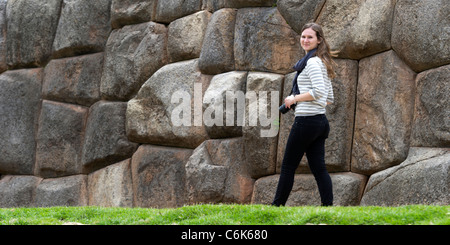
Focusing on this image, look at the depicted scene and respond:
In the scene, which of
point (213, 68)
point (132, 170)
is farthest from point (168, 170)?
point (213, 68)

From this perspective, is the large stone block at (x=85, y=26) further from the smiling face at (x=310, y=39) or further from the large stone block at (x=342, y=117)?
the smiling face at (x=310, y=39)

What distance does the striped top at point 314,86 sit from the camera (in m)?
6.84

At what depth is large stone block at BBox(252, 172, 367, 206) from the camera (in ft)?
28.4

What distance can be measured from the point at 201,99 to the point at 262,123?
144 centimetres

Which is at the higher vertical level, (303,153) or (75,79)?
(75,79)

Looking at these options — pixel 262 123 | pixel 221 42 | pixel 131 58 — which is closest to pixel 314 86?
pixel 262 123

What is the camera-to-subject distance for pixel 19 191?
42.8 feet

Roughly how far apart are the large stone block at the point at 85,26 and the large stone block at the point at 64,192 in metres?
2.56

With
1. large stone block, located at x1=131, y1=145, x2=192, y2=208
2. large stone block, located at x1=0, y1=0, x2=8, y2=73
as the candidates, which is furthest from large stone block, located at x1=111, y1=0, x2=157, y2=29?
large stone block, located at x1=0, y1=0, x2=8, y2=73

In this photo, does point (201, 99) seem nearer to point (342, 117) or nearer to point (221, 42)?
point (221, 42)

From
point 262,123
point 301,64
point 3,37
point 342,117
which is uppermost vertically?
point 3,37
